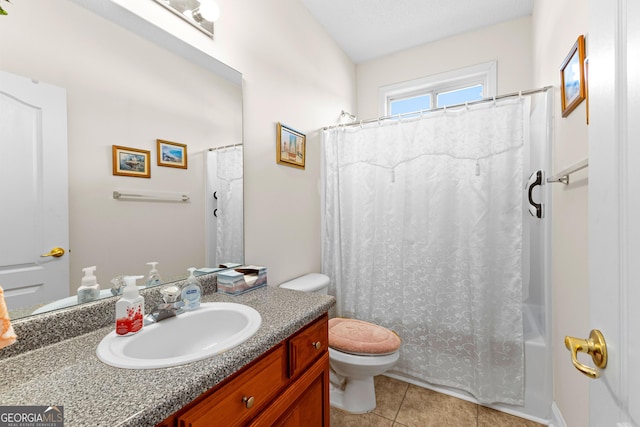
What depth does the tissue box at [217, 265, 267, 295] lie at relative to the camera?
126 centimetres

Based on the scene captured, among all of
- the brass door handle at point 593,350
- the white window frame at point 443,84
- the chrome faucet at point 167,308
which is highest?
the white window frame at point 443,84

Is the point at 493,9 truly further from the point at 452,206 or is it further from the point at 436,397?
the point at 436,397

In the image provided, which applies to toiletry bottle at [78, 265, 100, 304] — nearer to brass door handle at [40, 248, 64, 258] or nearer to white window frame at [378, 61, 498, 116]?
brass door handle at [40, 248, 64, 258]

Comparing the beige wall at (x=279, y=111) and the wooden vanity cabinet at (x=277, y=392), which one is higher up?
the beige wall at (x=279, y=111)

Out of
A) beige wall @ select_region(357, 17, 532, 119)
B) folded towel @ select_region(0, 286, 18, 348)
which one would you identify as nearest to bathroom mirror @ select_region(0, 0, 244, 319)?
folded towel @ select_region(0, 286, 18, 348)

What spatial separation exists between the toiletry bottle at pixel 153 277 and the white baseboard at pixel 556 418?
6.69 ft

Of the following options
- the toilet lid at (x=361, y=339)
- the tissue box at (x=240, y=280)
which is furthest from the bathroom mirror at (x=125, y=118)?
the toilet lid at (x=361, y=339)

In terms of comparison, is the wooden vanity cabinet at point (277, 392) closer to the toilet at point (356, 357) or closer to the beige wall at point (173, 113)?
the toilet at point (356, 357)

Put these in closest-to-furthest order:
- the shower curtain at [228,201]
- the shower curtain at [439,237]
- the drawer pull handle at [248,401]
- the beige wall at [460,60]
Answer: the drawer pull handle at [248,401], the shower curtain at [228,201], the shower curtain at [439,237], the beige wall at [460,60]

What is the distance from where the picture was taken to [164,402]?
0.54m

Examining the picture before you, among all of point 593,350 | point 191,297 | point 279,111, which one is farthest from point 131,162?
point 593,350

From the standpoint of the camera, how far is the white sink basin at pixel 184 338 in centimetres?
69

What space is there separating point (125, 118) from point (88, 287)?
1.99ft

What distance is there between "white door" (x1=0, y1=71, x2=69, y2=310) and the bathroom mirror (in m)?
0.02
